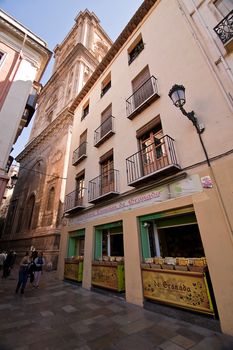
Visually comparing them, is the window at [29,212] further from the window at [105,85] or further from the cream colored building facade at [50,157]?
the window at [105,85]

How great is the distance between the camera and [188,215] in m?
5.18

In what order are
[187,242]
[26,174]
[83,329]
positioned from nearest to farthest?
[83,329]
[187,242]
[26,174]

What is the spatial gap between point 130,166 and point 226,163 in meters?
3.57

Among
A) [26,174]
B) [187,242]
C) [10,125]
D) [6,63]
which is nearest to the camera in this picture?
[187,242]

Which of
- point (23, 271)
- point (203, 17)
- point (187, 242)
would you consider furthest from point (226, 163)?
point (23, 271)

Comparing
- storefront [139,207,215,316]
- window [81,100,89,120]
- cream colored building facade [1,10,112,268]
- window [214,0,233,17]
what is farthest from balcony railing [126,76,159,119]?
cream colored building facade [1,10,112,268]

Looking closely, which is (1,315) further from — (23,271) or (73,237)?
Answer: (73,237)

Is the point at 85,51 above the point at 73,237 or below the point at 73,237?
above

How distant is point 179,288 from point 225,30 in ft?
25.6

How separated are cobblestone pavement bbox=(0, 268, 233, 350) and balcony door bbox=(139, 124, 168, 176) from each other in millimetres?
4266

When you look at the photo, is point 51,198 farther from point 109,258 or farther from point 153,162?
point 153,162

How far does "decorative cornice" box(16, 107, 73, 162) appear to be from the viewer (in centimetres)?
1794

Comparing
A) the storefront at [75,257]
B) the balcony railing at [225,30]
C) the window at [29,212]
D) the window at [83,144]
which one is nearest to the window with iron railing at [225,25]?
the balcony railing at [225,30]

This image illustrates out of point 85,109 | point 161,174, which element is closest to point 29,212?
point 85,109
